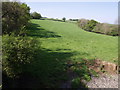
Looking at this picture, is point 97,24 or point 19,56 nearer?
point 19,56

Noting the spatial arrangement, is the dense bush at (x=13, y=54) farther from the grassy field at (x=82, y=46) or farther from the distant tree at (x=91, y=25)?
the distant tree at (x=91, y=25)

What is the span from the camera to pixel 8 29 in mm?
7207

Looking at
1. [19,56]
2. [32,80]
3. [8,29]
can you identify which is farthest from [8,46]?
[8,29]

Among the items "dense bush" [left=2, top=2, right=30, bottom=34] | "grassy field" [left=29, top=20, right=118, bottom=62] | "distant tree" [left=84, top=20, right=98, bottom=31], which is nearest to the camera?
"dense bush" [left=2, top=2, right=30, bottom=34]

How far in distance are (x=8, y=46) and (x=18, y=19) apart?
17.7ft

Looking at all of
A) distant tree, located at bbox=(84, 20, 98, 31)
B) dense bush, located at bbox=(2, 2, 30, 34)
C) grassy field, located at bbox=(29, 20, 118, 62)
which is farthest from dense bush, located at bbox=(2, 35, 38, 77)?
distant tree, located at bbox=(84, 20, 98, 31)

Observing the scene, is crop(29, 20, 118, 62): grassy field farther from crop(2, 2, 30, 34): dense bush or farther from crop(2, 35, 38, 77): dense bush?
crop(2, 35, 38, 77): dense bush

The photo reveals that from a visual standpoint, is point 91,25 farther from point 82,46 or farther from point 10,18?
point 10,18

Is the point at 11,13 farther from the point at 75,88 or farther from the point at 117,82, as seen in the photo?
the point at 117,82

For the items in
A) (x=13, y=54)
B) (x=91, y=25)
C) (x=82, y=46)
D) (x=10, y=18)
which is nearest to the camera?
(x=13, y=54)

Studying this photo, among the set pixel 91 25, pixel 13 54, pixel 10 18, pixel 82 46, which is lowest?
pixel 82 46

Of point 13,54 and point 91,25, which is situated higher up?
point 91,25

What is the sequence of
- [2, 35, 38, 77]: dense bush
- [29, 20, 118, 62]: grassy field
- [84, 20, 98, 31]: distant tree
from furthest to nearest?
[84, 20, 98, 31]: distant tree
[29, 20, 118, 62]: grassy field
[2, 35, 38, 77]: dense bush

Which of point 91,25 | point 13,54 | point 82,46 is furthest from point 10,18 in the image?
point 91,25
